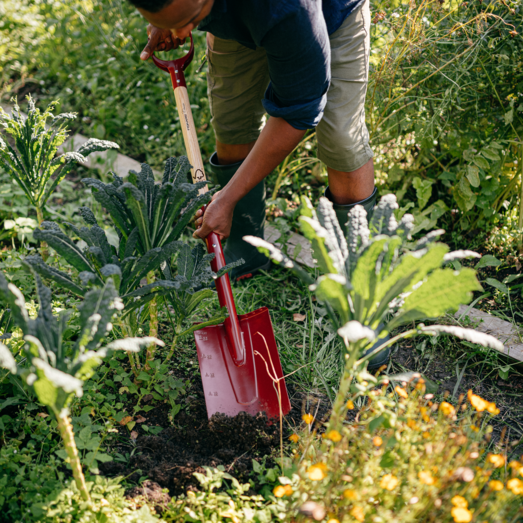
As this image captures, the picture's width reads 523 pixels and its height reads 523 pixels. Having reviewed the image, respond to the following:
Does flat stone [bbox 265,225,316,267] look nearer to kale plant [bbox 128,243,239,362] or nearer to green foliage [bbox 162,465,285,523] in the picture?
kale plant [bbox 128,243,239,362]

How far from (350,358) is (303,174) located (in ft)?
6.78

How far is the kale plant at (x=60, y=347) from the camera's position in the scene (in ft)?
3.11

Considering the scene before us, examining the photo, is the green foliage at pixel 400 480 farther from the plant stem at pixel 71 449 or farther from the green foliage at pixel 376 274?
the plant stem at pixel 71 449

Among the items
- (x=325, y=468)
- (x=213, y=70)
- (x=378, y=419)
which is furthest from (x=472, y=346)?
(x=213, y=70)

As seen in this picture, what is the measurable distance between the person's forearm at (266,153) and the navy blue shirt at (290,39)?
0.04 meters

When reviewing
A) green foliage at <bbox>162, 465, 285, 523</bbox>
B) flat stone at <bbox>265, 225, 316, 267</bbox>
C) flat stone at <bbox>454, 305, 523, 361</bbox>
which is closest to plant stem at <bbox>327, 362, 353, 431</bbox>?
green foliage at <bbox>162, 465, 285, 523</bbox>

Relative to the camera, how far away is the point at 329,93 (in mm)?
1738

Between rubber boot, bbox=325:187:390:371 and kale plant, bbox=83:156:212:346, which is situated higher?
kale plant, bbox=83:156:212:346

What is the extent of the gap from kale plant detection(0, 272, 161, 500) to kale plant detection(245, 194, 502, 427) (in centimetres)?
40

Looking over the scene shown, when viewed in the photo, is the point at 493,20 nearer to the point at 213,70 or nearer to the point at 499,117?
the point at 499,117

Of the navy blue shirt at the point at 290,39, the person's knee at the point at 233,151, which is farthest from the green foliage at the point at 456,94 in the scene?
the navy blue shirt at the point at 290,39

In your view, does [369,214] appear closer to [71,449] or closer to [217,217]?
[217,217]

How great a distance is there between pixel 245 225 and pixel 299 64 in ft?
3.72

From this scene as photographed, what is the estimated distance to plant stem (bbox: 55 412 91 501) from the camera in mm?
1063
